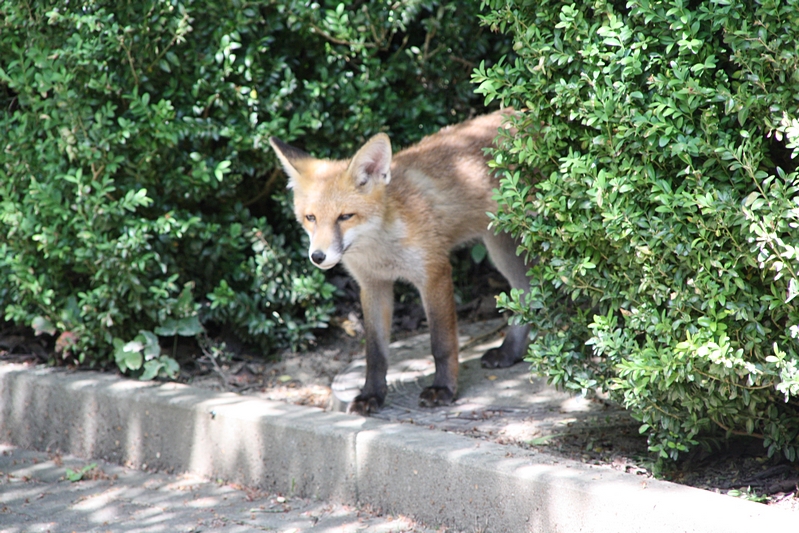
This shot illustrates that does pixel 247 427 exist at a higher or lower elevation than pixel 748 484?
higher

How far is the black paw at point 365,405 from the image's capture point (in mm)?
4316

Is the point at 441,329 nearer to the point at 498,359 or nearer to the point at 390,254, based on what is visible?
the point at 390,254

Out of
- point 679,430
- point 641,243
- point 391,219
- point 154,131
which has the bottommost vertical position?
point 679,430

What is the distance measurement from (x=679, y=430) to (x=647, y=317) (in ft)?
1.77

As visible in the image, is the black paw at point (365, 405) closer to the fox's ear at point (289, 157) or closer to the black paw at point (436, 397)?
the black paw at point (436, 397)

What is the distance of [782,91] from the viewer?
2691 millimetres

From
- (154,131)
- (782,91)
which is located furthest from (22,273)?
(782,91)

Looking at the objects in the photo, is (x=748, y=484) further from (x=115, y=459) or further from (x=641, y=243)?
(x=115, y=459)

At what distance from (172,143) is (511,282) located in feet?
7.45

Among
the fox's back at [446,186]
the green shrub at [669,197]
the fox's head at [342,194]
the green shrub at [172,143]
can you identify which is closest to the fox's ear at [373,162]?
the fox's head at [342,194]

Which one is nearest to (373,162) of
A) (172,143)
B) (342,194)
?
(342,194)

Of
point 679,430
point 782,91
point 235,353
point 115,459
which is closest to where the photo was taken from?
point 782,91

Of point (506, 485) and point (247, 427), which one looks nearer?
point (506, 485)

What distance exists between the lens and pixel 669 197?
2.89m
